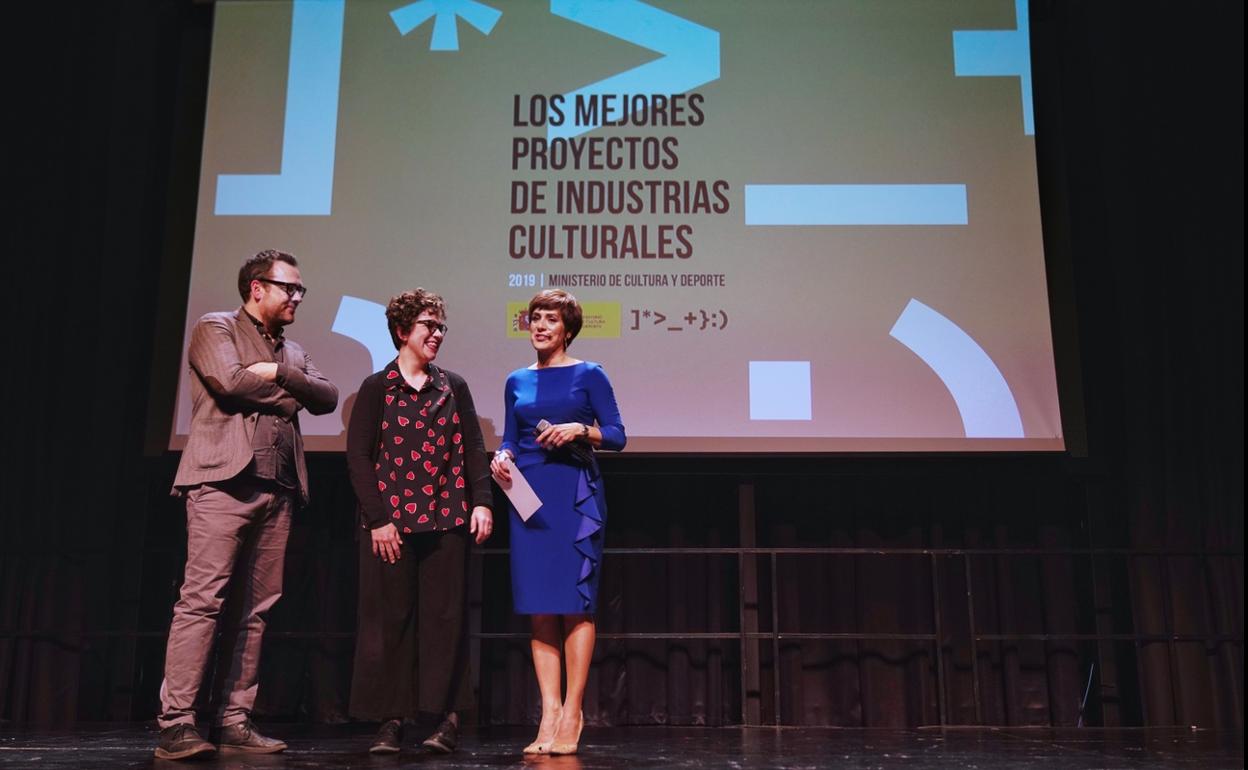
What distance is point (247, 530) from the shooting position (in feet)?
8.18

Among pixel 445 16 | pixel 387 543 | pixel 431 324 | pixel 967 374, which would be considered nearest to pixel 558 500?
pixel 387 543

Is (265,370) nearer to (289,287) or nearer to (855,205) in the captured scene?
(289,287)

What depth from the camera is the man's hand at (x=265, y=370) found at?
2480 millimetres

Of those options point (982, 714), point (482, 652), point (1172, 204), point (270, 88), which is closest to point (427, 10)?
point (270, 88)

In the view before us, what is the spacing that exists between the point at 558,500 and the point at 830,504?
1804mm

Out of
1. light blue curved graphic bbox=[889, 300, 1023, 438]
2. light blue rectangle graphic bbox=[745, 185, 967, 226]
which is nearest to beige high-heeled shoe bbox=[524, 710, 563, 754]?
light blue curved graphic bbox=[889, 300, 1023, 438]

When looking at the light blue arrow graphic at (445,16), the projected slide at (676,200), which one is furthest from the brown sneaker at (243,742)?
the light blue arrow graphic at (445,16)

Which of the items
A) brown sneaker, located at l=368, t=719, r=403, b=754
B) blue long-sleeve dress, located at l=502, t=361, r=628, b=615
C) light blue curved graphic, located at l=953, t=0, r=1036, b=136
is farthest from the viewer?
light blue curved graphic, located at l=953, t=0, r=1036, b=136

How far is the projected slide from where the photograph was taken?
12.1 feet

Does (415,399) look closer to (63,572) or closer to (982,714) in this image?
(63,572)

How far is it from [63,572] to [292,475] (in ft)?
6.24

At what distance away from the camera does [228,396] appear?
8.07 ft

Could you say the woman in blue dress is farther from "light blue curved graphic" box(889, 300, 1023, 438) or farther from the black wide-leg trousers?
"light blue curved graphic" box(889, 300, 1023, 438)

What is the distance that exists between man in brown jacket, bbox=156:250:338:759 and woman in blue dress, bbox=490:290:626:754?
495 millimetres
